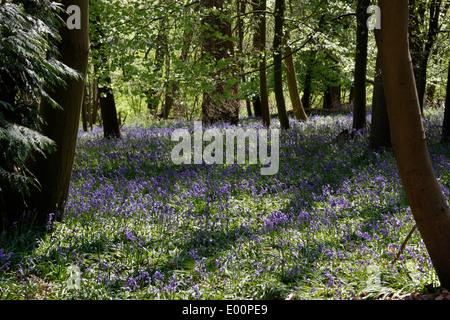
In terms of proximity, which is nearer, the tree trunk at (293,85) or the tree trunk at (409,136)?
the tree trunk at (409,136)

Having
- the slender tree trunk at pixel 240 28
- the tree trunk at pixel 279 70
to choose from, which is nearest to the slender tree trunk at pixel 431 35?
the tree trunk at pixel 279 70

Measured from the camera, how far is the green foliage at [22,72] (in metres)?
4.66

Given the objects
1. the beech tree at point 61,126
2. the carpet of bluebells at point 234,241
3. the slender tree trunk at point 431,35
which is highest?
the slender tree trunk at point 431,35

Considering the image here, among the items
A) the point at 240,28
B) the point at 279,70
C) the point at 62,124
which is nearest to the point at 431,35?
the point at 279,70

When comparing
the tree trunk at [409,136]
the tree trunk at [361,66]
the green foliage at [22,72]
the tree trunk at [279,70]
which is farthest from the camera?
the tree trunk at [279,70]

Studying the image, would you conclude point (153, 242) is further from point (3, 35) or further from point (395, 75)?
point (395, 75)

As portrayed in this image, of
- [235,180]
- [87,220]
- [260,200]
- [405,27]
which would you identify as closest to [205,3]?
[235,180]

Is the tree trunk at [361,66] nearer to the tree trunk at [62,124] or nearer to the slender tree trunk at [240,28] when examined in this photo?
the slender tree trunk at [240,28]

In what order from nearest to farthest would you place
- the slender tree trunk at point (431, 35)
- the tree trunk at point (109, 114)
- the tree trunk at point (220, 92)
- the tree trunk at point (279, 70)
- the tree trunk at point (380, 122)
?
1. the tree trunk at point (380, 122)
2. the slender tree trunk at point (431, 35)
3. the tree trunk at point (279, 70)
4. the tree trunk at point (109, 114)
5. the tree trunk at point (220, 92)

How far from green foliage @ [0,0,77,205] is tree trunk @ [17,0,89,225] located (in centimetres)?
29

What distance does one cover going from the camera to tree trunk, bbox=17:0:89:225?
5.93 m

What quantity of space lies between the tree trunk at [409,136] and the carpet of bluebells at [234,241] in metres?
0.49

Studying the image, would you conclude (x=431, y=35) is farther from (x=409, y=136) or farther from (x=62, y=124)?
(x=62, y=124)

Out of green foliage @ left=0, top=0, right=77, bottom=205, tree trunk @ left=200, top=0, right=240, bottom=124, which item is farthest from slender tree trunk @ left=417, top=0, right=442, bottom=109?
green foliage @ left=0, top=0, right=77, bottom=205
